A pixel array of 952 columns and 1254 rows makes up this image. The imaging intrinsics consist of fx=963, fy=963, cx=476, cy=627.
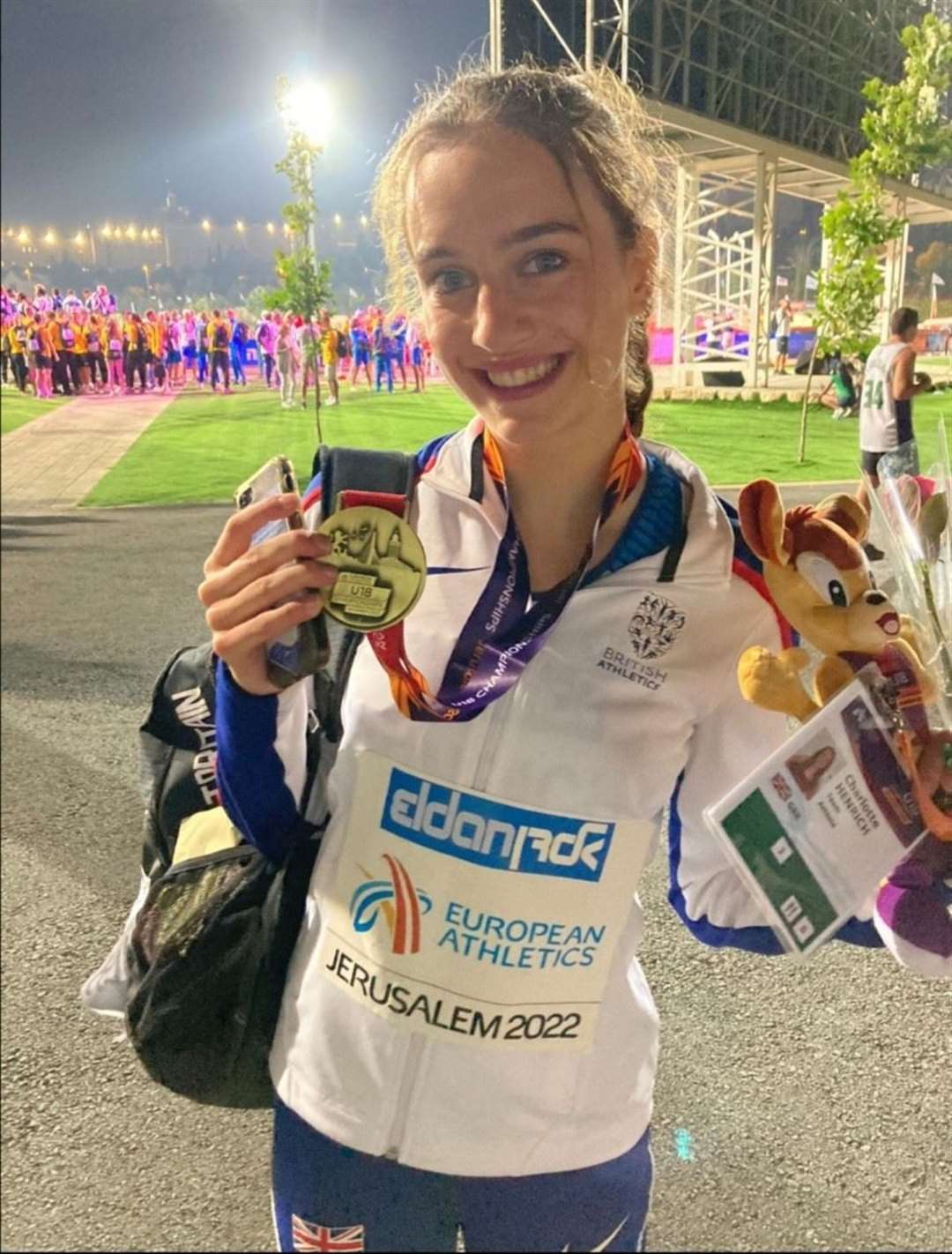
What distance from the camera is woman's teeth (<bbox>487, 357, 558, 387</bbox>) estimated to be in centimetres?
60

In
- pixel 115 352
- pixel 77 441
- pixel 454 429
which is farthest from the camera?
pixel 77 441

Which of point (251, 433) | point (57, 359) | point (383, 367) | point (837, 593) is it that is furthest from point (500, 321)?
point (57, 359)

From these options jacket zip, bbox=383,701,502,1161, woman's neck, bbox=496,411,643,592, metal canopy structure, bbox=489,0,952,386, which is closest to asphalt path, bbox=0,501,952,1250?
jacket zip, bbox=383,701,502,1161

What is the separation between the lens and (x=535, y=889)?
662mm

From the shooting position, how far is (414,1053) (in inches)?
28.0

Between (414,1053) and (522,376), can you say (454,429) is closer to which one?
(522,376)

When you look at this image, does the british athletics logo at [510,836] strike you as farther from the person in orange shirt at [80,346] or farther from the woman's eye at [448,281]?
the person in orange shirt at [80,346]

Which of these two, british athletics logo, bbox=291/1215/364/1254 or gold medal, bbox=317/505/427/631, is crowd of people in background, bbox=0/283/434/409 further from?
british athletics logo, bbox=291/1215/364/1254

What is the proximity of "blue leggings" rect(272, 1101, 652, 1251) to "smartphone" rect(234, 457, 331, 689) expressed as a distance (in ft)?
1.23

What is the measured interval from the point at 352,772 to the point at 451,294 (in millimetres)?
353

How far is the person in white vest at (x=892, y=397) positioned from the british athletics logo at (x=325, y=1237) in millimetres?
591

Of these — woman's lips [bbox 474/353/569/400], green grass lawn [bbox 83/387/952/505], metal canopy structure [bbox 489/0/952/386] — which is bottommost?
green grass lawn [bbox 83/387/952/505]

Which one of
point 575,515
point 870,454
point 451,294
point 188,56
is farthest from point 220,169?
point 870,454

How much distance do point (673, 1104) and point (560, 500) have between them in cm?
53
